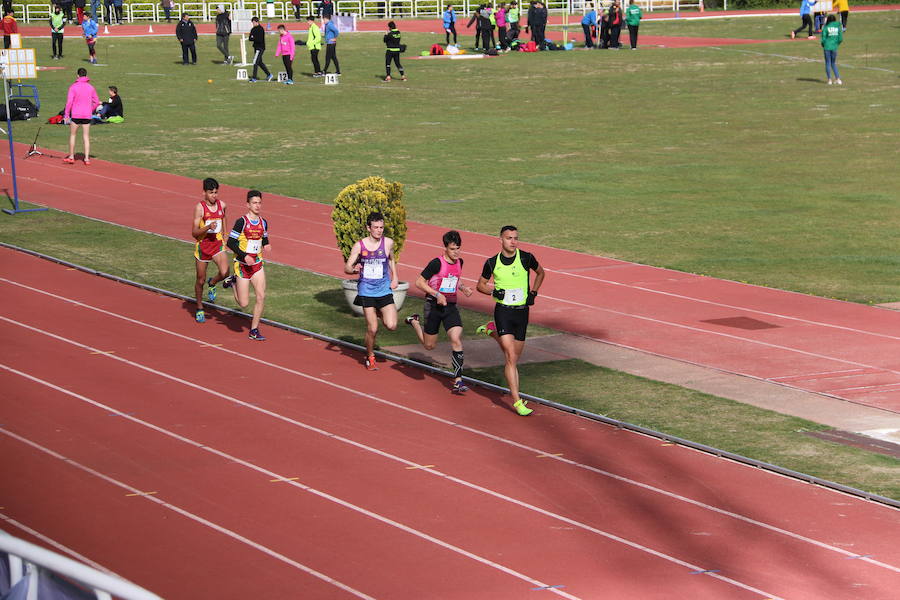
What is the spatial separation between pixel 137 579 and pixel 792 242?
1589 cm

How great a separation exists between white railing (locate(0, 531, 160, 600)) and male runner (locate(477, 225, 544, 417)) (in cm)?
828

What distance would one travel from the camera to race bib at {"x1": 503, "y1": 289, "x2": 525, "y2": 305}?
537 inches

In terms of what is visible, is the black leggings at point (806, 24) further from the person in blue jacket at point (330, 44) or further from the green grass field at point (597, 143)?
A: the person in blue jacket at point (330, 44)

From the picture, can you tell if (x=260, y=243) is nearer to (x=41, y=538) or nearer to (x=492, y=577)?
(x=41, y=538)

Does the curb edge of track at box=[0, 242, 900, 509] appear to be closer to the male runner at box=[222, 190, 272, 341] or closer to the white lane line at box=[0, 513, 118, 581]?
the male runner at box=[222, 190, 272, 341]

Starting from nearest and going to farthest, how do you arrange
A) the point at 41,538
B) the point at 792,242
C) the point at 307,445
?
the point at 41,538
the point at 307,445
the point at 792,242

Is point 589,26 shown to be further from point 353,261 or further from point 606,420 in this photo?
point 606,420

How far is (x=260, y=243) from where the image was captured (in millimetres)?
16406

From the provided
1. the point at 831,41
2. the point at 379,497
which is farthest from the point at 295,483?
the point at 831,41

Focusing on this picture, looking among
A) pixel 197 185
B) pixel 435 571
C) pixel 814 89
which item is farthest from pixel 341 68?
pixel 435 571

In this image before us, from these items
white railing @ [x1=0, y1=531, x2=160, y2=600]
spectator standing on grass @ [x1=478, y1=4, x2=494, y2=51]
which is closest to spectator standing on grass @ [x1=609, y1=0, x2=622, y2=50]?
spectator standing on grass @ [x1=478, y1=4, x2=494, y2=51]

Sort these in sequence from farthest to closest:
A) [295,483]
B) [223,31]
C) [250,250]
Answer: [223,31], [250,250], [295,483]

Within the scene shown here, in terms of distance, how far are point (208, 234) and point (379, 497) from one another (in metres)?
7.31

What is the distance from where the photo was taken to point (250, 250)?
53.6 ft
